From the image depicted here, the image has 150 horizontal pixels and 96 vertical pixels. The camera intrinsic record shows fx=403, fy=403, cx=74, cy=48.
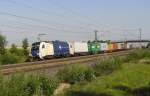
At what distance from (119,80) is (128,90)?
3940mm

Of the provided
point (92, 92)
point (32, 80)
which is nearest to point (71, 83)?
point (92, 92)

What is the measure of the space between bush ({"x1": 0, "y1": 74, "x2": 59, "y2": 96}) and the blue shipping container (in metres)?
42.4

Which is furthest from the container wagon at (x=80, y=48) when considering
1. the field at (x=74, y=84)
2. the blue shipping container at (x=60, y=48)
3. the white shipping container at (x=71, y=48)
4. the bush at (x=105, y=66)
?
the field at (x=74, y=84)

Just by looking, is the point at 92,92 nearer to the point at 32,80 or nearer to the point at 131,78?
the point at 32,80

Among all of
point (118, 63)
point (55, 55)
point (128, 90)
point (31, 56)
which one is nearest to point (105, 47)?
point (55, 55)

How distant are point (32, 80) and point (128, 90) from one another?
4985mm

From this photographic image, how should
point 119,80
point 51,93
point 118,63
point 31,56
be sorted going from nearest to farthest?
point 51,93
point 119,80
point 118,63
point 31,56

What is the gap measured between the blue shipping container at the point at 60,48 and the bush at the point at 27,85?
4237 cm

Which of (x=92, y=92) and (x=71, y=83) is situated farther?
(x=71, y=83)

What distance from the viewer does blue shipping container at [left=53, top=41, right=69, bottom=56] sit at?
59250 millimetres

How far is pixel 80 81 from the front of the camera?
64.5ft

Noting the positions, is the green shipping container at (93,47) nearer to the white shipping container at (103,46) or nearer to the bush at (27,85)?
the white shipping container at (103,46)

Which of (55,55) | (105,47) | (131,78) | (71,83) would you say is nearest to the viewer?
(71,83)

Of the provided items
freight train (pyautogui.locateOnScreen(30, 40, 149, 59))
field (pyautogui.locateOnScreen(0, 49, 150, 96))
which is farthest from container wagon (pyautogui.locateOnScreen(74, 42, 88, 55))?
field (pyautogui.locateOnScreen(0, 49, 150, 96))
